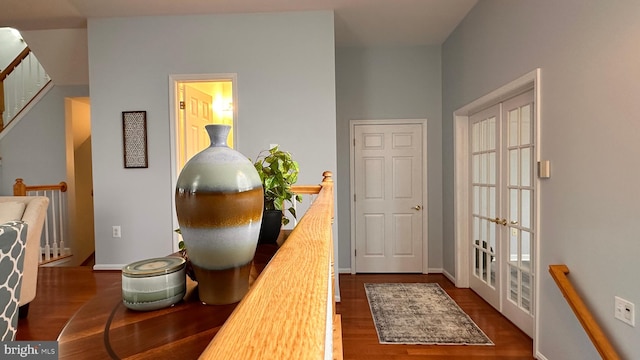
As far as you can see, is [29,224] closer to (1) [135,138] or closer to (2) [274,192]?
(1) [135,138]

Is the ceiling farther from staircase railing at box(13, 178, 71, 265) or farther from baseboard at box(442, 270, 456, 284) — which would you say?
baseboard at box(442, 270, 456, 284)

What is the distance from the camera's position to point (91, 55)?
3377 mm

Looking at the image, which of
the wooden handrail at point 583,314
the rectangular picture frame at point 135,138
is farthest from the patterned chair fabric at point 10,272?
the wooden handrail at point 583,314

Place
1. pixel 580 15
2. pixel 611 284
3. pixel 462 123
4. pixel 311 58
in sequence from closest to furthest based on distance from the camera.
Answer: pixel 611 284 < pixel 580 15 < pixel 311 58 < pixel 462 123

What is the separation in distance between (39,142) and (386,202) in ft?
15.9

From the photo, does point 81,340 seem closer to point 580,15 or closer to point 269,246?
point 269,246

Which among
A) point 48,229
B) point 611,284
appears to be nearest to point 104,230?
point 48,229

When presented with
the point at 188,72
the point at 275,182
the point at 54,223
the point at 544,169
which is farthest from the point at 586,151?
the point at 54,223

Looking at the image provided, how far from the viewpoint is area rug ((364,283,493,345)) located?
251 cm

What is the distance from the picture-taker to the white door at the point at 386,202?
4.18 metres

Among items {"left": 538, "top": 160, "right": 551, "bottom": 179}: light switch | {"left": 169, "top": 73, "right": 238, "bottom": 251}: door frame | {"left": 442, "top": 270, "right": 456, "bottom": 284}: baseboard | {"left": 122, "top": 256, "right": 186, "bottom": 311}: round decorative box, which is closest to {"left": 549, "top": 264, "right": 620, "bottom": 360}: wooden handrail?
{"left": 538, "top": 160, "right": 551, "bottom": 179}: light switch

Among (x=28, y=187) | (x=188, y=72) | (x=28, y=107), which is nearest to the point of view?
(x=188, y=72)

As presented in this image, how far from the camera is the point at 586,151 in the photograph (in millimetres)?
1812

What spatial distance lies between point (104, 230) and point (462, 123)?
400cm
